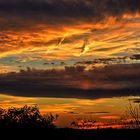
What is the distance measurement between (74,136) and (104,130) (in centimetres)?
851

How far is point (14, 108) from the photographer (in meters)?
94.9

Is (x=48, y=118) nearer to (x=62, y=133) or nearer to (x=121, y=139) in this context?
(x=62, y=133)

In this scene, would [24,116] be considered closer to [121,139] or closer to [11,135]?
[11,135]

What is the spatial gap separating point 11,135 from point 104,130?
2493 cm

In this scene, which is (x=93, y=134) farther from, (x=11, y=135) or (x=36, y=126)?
(x=11, y=135)

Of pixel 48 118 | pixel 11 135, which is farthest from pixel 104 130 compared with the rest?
pixel 11 135

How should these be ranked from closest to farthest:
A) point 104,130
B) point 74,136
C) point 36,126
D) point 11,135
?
point 11,135 → point 36,126 → point 74,136 → point 104,130

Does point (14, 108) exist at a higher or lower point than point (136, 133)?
higher

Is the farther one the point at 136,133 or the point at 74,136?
the point at 74,136

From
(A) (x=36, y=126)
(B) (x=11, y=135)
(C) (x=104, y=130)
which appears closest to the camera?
(B) (x=11, y=135)

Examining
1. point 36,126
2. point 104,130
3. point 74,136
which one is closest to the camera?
point 36,126

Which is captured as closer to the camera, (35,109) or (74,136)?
(35,109)

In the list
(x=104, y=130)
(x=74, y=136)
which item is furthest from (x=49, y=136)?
(x=104, y=130)

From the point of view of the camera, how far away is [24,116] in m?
91.7
